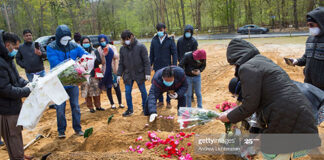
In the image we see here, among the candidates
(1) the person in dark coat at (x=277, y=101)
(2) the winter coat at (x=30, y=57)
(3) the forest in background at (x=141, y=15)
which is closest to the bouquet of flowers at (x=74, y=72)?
(2) the winter coat at (x=30, y=57)

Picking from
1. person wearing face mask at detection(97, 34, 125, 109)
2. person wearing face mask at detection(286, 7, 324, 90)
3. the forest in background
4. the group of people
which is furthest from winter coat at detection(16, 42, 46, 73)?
the forest in background

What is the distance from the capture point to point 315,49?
124 inches

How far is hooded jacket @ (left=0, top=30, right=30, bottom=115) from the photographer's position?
8.37ft

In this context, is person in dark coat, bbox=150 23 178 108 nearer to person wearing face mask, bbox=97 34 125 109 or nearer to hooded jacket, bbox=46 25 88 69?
person wearing face mask, bbox=97 34 125 109

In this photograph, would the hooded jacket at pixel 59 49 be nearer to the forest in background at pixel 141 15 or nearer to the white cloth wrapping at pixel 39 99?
the white cloth wrapping at pixel 39 99

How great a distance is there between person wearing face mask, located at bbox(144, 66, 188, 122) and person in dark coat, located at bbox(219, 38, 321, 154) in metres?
1.73

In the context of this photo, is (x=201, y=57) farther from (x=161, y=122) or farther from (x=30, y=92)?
(x=30, y=92)

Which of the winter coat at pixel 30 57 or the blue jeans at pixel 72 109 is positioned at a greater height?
the winter coat at pixel 30 57

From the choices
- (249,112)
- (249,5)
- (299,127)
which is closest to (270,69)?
(249,112)

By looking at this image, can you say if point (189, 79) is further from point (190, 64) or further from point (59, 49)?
point (59, 49)

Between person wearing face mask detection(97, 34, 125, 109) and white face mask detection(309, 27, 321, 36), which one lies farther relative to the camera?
person wearing face mask detection(97, 34, 125, 109)

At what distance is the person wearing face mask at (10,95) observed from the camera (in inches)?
102

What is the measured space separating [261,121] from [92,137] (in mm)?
2612

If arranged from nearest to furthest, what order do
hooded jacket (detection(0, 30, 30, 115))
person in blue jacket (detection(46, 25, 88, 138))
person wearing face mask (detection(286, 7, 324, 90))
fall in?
hooded jacket (detection(0, 30, 30, 115)), person wearing face mask (detection(286, 7, 324, 90)), person in blue jacket (detection(46, 25, 88, 138))
